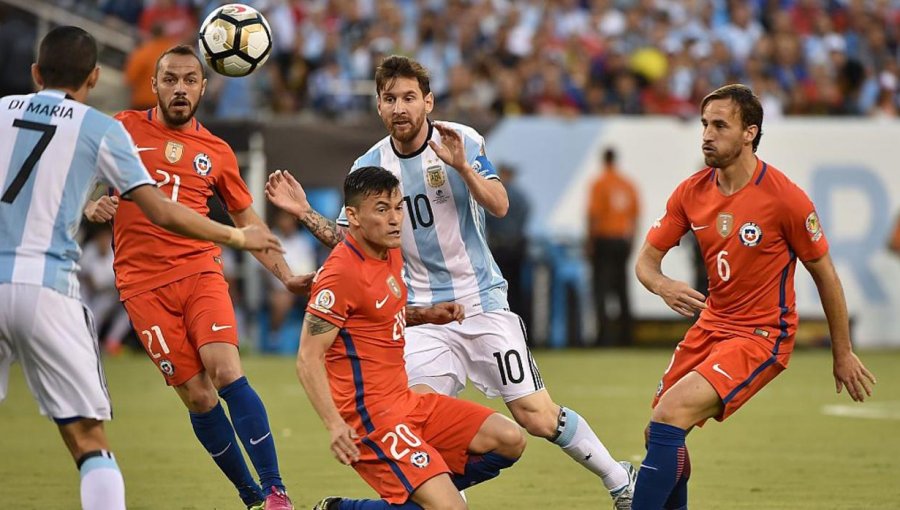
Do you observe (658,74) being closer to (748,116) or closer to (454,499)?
(748,116)

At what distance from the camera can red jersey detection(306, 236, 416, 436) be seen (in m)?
6.72

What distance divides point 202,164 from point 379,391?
2198mm

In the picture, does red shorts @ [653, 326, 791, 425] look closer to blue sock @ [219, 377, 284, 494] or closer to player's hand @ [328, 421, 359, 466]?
player's hand @ [328, 421, 359, 466]

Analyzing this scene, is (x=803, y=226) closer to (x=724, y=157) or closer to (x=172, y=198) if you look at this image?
(x=724, y=157)

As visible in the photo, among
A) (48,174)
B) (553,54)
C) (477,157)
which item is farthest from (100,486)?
(553,54)

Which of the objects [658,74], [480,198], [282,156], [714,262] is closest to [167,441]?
[480,198]

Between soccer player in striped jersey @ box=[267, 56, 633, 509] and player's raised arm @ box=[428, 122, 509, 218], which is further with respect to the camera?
soccer player in striped jersey @ box=[267, 56, 633, 509]

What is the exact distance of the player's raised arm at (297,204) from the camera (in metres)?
7.57

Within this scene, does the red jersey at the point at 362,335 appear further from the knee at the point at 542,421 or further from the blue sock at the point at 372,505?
the knee at the point at 542,421

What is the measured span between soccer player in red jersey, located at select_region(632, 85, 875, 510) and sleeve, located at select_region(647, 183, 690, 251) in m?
0.11

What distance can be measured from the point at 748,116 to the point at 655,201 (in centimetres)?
1304

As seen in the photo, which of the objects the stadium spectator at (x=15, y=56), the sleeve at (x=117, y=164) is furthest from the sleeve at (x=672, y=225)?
the stadium spectator at (x=15, y=56)

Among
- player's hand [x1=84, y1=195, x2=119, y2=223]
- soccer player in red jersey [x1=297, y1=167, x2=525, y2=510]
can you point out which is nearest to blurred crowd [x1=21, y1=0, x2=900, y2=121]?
player's hand [x1=84, y1=195, x2=119, y2=223]

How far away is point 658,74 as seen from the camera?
21.7 metres
